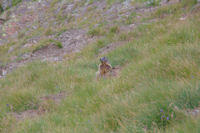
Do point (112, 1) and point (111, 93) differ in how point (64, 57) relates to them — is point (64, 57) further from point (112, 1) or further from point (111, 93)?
point (112, 1)

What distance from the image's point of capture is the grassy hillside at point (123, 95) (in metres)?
2.73

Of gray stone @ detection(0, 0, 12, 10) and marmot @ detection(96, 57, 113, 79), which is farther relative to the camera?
gray stone @ detection(0, 0, 12, 10)

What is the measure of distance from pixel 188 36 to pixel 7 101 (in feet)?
14.5

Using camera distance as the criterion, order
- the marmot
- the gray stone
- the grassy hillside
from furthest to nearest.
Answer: the gray stone < the marmot < the grassy hillside

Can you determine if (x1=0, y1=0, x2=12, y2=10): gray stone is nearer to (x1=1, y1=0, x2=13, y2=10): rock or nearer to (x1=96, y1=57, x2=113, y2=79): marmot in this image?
(x1=1, y1=0, x2=13, y2=10): rock

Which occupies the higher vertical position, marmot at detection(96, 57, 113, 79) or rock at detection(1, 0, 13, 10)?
rock at detection(1, 0, 13, 10)

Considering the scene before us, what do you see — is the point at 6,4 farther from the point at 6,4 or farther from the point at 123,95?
the point at 123,95

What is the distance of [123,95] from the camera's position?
3.79m

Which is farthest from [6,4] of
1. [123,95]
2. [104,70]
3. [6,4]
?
[123,95]

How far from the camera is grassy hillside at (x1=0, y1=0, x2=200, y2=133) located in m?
2.73

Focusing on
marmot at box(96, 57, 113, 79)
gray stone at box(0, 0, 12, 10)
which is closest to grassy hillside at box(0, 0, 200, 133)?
marmot at box(96, 57, 113, 79)

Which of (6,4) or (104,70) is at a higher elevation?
(6,4)

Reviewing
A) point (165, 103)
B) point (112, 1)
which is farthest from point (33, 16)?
point (165, 103)

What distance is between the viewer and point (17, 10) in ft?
66.5
